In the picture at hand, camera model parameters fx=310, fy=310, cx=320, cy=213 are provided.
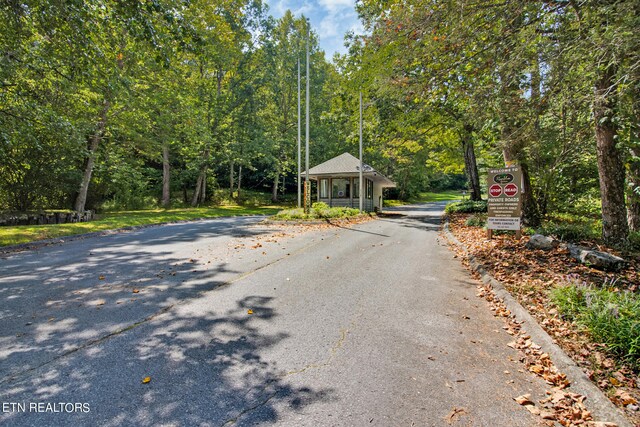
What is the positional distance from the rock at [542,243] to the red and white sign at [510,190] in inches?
62.5

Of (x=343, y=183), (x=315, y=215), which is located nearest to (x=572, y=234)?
(x=315, y=215)

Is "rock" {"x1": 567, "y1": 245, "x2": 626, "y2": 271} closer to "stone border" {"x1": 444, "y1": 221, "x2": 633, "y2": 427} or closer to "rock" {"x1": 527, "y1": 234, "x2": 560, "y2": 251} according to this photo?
"rock" {"x1": 527, "y1": 234, "x2": 560, "y2": 251}

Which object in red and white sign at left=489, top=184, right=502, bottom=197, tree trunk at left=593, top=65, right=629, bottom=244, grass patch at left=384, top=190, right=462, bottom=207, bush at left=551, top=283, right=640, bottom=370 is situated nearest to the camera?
bush at left=551, top=283, right=640, bottom=370

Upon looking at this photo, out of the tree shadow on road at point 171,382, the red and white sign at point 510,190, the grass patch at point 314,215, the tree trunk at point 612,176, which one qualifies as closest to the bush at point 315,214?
the grass patch at point 314,215

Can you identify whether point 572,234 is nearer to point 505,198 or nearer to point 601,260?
point 505,198

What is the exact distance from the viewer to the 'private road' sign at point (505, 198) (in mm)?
8547

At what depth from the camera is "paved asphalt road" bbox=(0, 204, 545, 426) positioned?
7.81 feet

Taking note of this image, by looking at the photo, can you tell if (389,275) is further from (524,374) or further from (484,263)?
(524,374)

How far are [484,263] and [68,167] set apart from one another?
20.8 meters

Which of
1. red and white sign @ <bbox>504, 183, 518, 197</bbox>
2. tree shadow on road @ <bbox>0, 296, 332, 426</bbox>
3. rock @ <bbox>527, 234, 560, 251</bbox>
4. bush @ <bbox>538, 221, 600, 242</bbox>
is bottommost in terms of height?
tree shadow on road @ <bbox>0, 296, 332, 426</bbox>

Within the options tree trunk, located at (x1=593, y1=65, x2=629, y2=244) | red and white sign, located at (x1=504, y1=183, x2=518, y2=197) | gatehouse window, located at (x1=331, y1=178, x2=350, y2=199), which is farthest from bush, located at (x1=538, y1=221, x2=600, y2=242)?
gatehouse window, located at (x1=331, y1=178, x2=350, y2=199)

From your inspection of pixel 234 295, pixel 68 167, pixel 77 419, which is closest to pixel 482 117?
pixel 234 295

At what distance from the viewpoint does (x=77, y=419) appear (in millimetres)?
2240

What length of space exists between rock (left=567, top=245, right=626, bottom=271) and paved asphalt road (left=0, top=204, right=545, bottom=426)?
2.16 meters
